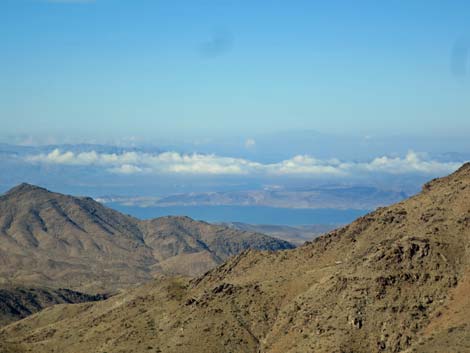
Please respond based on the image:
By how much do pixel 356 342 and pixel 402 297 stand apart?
35.2 ft

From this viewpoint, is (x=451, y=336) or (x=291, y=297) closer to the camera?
(x=451, y=336)

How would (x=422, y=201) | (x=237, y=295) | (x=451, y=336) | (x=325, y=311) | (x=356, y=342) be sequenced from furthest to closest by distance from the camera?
(x=422, y=201)
(x=237, y=295)
(x=325, y=311)
(x=356, y=342)
(x=451, y=336)

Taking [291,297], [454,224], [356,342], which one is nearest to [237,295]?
[291,297]

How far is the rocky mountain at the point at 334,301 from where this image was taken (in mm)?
106000

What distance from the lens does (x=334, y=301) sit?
4451 inches

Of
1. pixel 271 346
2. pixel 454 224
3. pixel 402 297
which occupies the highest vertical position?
pixel 454 224

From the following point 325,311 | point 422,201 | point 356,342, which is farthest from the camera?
point 422,201

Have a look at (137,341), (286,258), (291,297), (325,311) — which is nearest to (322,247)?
(286,258)

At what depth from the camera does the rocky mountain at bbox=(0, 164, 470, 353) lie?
106 m

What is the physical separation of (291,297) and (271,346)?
11.6 m

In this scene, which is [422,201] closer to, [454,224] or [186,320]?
[454,224]

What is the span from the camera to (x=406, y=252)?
378 ft

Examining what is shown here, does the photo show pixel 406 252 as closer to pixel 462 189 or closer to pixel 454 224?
pixel 454 224

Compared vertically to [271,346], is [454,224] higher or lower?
higher
